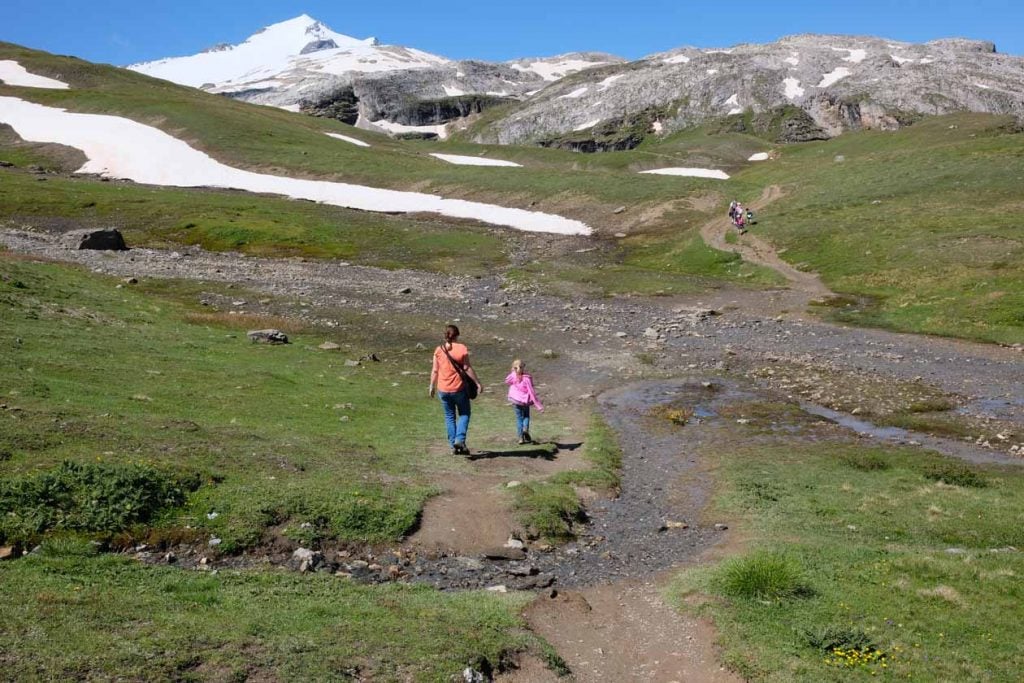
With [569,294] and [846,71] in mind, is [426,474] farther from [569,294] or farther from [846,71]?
[846,71]

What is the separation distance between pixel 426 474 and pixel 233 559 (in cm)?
583

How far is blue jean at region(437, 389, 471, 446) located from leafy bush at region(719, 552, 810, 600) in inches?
335

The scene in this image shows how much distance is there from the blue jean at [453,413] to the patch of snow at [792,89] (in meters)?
190

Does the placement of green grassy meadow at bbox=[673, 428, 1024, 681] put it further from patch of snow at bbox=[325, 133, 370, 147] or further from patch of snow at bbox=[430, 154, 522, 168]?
patch of snow at bbox=[325, 133, 370, 147]

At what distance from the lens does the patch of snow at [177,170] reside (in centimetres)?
8075

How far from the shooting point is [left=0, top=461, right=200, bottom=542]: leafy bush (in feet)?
41.1

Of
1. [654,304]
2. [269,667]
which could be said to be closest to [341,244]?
[654,304]

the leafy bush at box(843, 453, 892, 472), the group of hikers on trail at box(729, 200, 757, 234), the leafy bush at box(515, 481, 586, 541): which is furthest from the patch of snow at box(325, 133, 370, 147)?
the leafy bush at box(515, 481, 586, 541)

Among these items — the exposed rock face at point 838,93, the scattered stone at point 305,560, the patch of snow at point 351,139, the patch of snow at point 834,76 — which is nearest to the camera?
the scattered stone at point 305,560

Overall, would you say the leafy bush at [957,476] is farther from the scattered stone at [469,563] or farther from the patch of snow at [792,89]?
the patch of snow at [792,89]

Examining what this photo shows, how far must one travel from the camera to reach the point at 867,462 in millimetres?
20938

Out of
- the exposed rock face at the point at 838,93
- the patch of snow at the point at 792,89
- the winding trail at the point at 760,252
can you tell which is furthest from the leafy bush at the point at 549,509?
the patch of snow at the point at 792,89

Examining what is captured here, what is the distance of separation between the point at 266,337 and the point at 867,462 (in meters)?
24.7

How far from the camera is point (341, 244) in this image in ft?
218
